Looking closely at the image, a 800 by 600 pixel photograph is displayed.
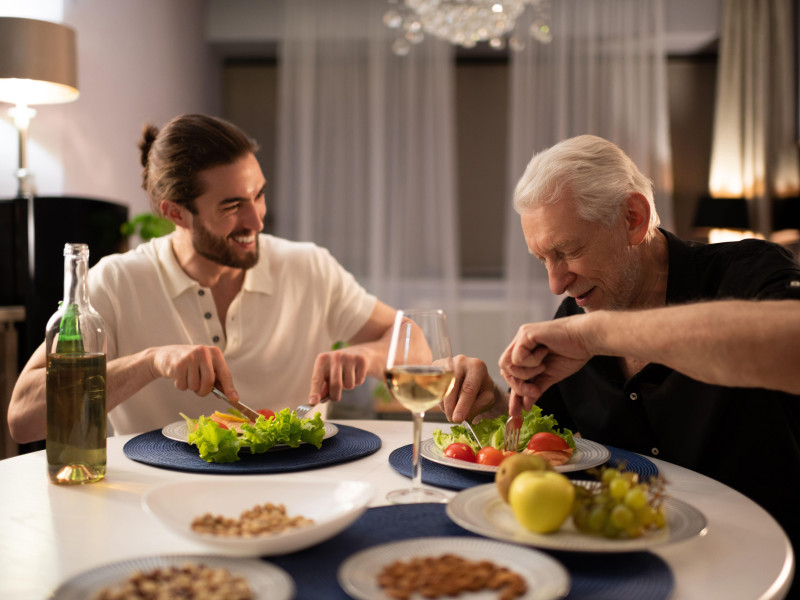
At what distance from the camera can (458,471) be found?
1.28 m

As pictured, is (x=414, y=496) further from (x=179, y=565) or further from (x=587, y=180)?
(x=587, y=180)

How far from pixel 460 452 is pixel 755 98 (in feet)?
16.1

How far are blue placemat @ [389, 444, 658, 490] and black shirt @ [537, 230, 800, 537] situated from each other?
0.71 ft

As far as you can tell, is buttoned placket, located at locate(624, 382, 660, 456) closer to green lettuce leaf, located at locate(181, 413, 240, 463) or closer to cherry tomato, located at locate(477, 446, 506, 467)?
cherry tomato, located at locate(477, 446, 506, 467)

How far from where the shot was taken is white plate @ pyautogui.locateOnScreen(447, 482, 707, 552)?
32.8 inches

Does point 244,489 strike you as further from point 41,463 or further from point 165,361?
point 165,361

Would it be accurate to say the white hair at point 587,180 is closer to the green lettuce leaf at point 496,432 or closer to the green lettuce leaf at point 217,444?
the green lettuce leaf at point 496,432

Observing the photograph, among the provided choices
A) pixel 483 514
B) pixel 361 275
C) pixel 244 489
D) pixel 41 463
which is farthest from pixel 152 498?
pixel 361 275

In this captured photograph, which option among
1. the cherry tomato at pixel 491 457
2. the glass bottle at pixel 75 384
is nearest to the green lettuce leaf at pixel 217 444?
the glass bottle at pixel 75 384

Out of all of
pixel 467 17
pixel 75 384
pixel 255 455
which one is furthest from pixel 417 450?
pixel 467 17

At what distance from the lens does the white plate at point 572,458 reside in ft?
3.96

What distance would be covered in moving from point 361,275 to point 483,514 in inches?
185

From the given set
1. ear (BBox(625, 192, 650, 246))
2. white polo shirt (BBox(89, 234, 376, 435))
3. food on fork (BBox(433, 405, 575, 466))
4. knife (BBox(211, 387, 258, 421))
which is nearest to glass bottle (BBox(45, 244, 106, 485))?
knife (BBox(211, 387, 258, 421))

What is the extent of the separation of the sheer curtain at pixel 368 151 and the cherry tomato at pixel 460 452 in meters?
4.16
